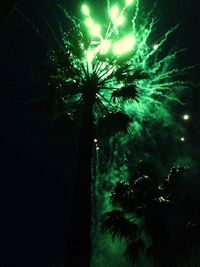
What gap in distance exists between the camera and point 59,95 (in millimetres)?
13641

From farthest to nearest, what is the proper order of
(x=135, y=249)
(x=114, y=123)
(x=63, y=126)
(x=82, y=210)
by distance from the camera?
(x=135, y=249), (x=63, y=126), (x=114, y=123), (x=82, y=210)

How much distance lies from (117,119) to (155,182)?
7.21 meters

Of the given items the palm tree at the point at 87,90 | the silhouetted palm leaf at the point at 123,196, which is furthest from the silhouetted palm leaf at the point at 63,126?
the silhouetted palm leaf at the point at 123,196

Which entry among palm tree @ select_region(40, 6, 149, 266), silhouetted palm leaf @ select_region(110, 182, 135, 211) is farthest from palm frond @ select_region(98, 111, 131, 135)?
silhouetted palm leaf @ select_region(110, 182, 135, 211)

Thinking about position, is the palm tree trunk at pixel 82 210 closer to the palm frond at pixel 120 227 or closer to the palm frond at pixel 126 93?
the palm frond at pixel 126 93

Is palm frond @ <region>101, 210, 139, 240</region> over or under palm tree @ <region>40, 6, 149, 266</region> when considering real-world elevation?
under

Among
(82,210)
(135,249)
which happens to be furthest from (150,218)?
(82,210)

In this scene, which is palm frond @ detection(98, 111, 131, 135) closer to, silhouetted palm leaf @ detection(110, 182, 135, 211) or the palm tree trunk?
the palm tree trunk

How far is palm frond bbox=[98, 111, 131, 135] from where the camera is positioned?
1227 centimetres

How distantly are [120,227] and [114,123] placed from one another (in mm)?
4607

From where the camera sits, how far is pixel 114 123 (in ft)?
40.4

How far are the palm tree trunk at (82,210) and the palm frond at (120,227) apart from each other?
444 cm

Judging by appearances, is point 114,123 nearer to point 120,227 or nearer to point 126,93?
point 126,93

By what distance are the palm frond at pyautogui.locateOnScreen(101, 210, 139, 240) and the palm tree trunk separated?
4.44 m
